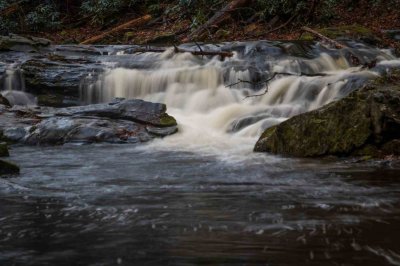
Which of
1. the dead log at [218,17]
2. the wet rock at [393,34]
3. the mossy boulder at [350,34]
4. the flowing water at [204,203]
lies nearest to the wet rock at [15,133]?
the flowing water at [204,203]

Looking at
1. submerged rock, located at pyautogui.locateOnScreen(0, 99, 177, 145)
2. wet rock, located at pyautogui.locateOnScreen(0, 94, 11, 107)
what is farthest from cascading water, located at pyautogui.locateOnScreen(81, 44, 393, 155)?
wet rock, located at pyautogui.locateOnScreen(0, 94, 11, 107)

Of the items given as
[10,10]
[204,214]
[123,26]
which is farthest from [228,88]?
[10,10]

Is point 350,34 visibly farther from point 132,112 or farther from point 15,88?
point 15,88

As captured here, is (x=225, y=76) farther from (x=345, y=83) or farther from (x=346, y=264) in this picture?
(x=346, y=264)

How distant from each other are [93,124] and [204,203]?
5.16 m

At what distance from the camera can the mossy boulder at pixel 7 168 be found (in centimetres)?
576

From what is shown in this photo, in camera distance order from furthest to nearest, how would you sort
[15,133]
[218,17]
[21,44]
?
[218,17] → [21,44] → [15,133]

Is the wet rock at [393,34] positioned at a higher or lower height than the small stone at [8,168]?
higher

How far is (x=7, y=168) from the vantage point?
5.83m

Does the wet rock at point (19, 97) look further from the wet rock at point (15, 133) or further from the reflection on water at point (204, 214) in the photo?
the reflection on water at point (204, 214)

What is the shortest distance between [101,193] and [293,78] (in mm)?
6758

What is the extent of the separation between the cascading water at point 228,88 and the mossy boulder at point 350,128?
4.94 feet

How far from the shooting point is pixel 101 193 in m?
4.72

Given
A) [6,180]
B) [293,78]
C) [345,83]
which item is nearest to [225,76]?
[293,78]
